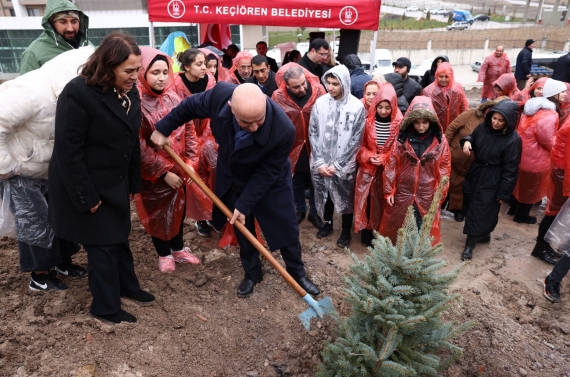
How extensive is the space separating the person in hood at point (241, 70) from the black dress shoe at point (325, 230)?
2.19m

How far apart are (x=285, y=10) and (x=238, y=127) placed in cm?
366

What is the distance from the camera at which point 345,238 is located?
4.20m

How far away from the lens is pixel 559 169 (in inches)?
150

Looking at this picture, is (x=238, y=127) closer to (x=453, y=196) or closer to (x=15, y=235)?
(x=15, y=235)

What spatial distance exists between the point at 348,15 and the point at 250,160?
3834 millimetres

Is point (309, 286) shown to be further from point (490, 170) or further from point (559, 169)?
point (559, 169)

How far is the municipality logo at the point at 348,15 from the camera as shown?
563 centimetres

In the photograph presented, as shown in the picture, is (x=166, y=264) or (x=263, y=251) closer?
(x=263, y=251)

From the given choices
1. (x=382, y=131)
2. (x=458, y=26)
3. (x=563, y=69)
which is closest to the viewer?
(x=382, y=131)

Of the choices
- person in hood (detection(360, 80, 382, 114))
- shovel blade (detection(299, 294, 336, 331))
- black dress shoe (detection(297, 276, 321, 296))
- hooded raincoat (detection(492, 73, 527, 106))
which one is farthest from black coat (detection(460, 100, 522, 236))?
hooded raincoat (detection(492, 73, 527, 106))

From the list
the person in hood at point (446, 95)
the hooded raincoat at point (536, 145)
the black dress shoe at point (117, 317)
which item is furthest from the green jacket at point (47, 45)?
the hooded raincoat at point (536, 145)

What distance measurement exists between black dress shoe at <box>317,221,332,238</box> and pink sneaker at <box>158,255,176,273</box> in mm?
1555

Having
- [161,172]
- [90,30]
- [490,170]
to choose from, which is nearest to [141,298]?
[161,172]

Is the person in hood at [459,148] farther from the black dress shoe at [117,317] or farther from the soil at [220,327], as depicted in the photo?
the black dress shoe at [117,317]
